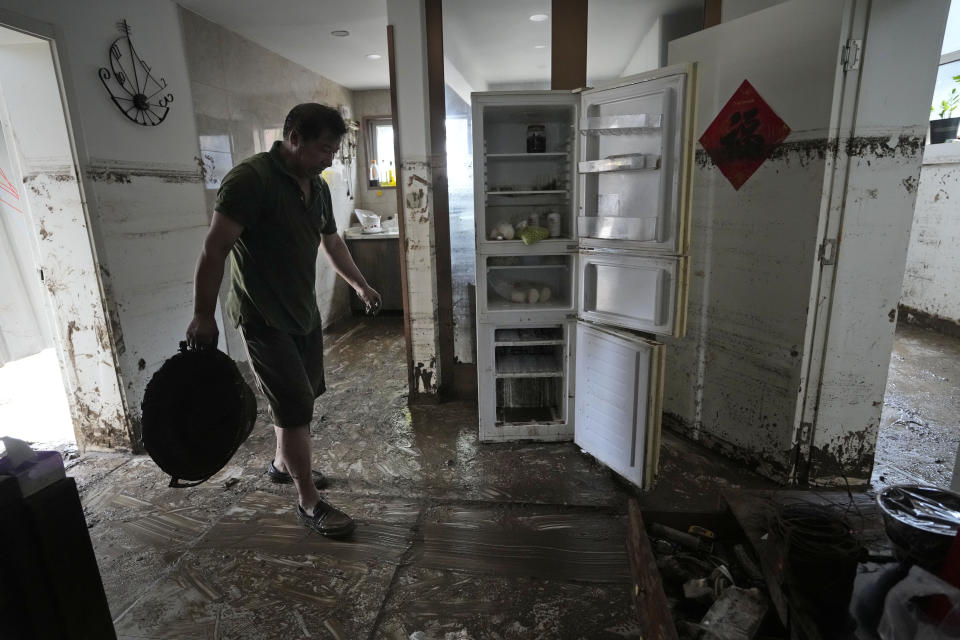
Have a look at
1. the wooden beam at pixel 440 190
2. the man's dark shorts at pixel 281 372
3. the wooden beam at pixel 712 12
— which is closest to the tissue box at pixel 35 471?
the man's dark shorts at pixel 281 372

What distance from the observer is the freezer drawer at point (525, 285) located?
108 inches

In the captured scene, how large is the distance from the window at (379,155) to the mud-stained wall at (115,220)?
2.88m

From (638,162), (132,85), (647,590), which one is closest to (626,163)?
(638,162)

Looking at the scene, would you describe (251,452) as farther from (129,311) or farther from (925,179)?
(925,179)

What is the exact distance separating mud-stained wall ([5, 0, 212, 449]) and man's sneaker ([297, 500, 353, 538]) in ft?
4.46

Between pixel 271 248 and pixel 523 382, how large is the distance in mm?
1745

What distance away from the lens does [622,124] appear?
2.27 m

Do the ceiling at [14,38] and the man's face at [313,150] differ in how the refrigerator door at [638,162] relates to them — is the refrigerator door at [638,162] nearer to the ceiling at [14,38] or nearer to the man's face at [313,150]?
the man's face at [313,150]

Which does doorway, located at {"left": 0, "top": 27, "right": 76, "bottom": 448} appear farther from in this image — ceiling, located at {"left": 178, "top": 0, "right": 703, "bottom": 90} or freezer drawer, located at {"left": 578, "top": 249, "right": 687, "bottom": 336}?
freezer drawer, located at {"left": 578, "top": 249, "right": 687, "bottom": 336}

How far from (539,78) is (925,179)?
378 cm

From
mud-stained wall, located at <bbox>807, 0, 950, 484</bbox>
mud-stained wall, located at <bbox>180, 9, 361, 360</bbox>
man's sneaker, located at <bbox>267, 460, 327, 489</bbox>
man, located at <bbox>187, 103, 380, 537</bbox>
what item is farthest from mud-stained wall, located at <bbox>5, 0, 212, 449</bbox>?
mud-stained wall, located at <bbox>807, 0, 950, 484</bbox>

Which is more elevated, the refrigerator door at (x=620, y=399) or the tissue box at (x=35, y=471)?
the tissue box at (x=35, y=471)

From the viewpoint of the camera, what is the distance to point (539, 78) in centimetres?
533

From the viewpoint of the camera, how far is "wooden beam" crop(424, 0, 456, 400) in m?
3.00
